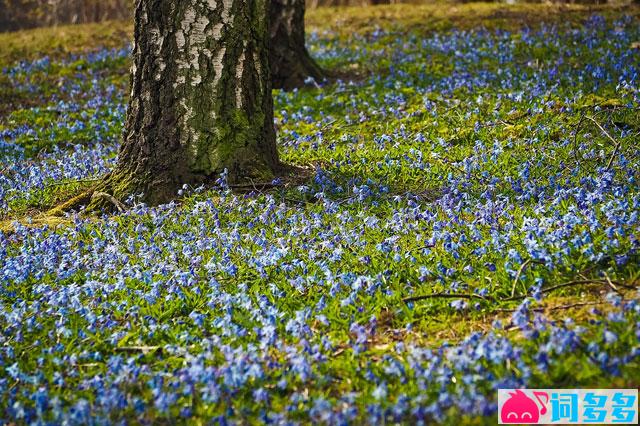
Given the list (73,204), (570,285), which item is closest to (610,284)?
(570,285)

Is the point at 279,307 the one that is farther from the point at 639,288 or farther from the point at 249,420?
the point at 639,288

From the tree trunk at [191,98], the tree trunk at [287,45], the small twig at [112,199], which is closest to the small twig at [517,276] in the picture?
the tree trunk at [191,98]

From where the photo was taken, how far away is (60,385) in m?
3.37

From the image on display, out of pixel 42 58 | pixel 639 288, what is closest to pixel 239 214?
pixel 639 288

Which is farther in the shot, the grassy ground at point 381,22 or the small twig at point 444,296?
the grassy ground at point 381,22

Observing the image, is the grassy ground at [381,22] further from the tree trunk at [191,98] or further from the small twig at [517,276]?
the small twig at [517,276]

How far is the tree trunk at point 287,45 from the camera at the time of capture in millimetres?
9531

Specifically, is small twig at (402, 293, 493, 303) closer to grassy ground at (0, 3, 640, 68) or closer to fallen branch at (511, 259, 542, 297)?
fallen branch at (511, 259, 542, 297)

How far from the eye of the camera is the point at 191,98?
5758mm

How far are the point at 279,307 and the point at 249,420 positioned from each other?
38.7 inches

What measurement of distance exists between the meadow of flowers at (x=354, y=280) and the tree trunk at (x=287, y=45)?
2368 millimetres

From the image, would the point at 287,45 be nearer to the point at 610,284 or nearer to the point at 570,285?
the point at 570,285

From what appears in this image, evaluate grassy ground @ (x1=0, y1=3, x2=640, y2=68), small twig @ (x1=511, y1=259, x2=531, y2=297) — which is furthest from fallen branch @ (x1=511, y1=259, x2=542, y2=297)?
grassy ground @ (x1=0, y1=3, x2=640, y2=68)

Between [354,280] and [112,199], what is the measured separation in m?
2.63
